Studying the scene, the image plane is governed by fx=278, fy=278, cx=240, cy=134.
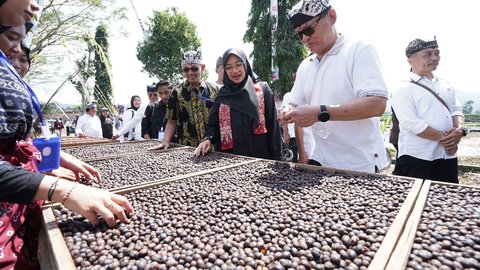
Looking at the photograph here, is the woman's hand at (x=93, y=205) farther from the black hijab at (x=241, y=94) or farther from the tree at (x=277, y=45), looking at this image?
the tree at (x=277, y=45)

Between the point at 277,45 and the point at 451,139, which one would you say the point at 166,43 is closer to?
the point at 277,45

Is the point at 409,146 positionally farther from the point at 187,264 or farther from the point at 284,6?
the point at 284,6

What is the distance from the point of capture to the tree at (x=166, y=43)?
22000 millimetres

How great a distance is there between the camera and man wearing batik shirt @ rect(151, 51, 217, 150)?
3750 millimetres

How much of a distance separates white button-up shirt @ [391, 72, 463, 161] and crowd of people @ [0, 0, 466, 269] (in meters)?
0.01

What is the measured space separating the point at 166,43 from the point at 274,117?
2103 centimetres

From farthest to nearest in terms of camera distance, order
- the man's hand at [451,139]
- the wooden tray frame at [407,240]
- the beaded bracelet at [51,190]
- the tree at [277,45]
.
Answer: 1. the tree at [277,45]
2. the man's hand at [451,139]
3. the beaded bracelet at [51,190]
4. the wooden tray frame at [407,240]

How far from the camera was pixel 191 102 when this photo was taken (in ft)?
12.3

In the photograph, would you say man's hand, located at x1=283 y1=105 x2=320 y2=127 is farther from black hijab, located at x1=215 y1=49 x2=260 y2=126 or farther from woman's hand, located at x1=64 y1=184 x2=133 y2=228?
woman's hand, located at x1=64 y1=184 x2=133 y2=228

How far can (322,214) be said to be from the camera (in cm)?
133

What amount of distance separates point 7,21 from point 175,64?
73.0ft

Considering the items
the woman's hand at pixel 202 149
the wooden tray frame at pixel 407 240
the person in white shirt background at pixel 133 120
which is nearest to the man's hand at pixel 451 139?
the wooden tray frame at pixel 407 240

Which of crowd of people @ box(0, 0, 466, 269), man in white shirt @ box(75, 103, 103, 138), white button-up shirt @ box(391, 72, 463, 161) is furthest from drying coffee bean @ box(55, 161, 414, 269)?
man in white shirt @ box(75, 103, 103, 138)

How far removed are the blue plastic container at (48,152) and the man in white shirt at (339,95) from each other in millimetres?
1528
